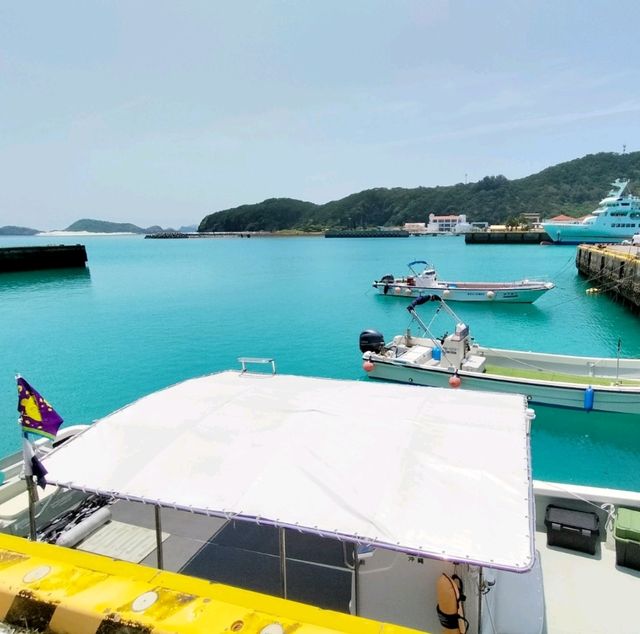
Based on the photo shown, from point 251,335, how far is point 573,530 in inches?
1034

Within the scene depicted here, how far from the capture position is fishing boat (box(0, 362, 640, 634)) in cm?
352

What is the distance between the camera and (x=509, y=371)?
18.3 meters

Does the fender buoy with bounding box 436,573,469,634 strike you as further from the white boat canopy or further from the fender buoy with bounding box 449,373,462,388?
the fender buoy with bounding box 449,373,462,388

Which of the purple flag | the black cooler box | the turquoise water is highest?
the purple flag

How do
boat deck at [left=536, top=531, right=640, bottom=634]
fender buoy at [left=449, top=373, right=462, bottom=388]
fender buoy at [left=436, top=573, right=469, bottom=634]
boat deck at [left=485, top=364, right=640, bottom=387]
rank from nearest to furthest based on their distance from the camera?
fender buoy at [left=436, top=573, right=469, bottom=634], boat deck at [left=536, top=531, right=640, bottom=634], boat deck at [left=485, top=364, right=640, bottom=387], fender buoy at [left=449, top=373, right=462, bottom=388]

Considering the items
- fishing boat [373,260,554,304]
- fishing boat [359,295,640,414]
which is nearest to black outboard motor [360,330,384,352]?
fishing boat [359,295,640,414]

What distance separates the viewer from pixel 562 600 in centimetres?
604

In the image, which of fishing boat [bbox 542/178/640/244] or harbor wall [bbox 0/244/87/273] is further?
fishing boat [bbox 542/178/640/244]

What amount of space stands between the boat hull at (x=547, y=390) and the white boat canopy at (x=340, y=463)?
33.6ft

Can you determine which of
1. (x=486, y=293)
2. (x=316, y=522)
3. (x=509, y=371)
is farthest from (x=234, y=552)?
(x=486, y=293)

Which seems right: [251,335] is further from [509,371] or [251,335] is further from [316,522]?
[316,522]

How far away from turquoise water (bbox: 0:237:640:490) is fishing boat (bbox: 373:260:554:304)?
0.98 m

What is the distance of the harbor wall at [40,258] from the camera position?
71.5m

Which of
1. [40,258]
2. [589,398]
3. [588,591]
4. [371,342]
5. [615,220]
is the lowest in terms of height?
[589,398]
